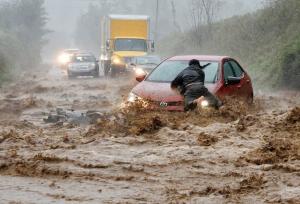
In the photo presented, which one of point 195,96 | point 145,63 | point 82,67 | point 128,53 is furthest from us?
point 82,67

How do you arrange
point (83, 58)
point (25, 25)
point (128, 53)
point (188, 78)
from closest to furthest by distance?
point (188, 78)
point (128, 53)
point (83, 58)
point (25, 25)

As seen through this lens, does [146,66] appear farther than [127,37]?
No

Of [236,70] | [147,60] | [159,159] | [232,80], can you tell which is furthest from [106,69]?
[159,159]

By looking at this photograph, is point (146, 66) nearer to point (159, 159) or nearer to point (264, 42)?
point (264, 42)

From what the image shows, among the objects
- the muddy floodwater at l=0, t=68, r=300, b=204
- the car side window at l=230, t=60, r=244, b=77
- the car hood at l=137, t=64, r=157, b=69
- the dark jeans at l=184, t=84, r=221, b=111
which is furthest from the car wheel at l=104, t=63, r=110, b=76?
the dark jeans at l=184, t=84, r=221, b=111

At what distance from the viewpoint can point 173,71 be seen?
11.9 m

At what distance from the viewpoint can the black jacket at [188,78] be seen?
1056 cm

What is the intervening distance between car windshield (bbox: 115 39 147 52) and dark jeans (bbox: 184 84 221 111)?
2094 centimetres

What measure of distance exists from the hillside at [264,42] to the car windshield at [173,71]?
33.5 ft

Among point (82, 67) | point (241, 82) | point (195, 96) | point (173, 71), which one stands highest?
point (173, 71)

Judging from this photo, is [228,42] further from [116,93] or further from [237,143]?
[237,143]

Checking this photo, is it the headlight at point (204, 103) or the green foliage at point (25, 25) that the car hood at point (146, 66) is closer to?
the headlight at point (204, 103)

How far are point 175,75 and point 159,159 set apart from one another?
434 cm

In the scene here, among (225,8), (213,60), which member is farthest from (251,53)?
(225,8)
